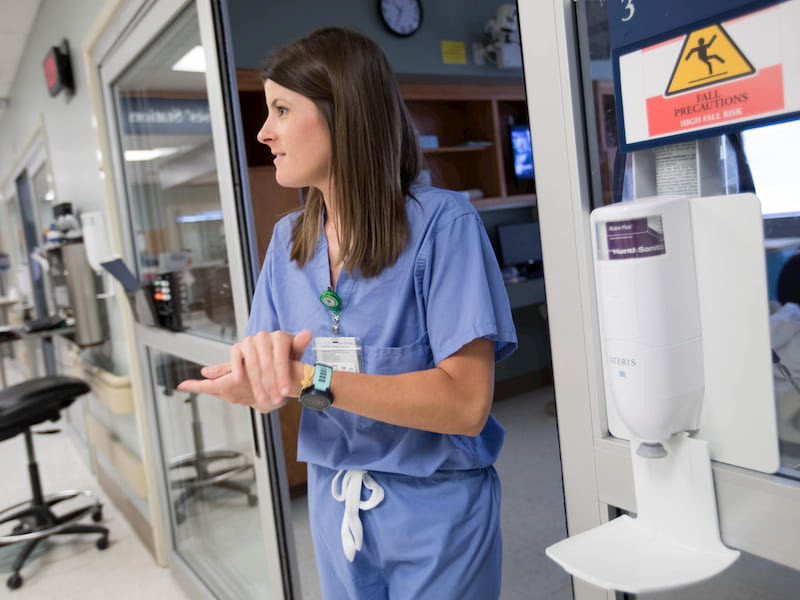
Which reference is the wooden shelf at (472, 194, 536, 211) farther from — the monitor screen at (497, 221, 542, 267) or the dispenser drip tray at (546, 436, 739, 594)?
the dispenser drip tray at (546, 436, 739, 594)

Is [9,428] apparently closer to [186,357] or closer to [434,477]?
[186,357]

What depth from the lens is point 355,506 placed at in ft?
3.51

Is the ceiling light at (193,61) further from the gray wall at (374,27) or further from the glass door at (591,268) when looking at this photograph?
the glass door at (591,268)

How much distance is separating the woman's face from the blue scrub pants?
0.51m

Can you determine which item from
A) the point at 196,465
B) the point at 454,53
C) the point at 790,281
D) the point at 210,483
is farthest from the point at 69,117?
the point at 790,281

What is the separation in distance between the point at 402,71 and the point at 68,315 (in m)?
2.56

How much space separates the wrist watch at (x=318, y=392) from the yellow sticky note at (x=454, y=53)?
382cm

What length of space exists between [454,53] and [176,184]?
2.64 metres

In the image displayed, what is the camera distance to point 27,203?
22.3 ft

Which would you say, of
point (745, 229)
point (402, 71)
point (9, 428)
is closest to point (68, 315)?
point (9, 428)

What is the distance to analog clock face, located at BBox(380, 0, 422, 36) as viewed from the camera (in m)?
3.98

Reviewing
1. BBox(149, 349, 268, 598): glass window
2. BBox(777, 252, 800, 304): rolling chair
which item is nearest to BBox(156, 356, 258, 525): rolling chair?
BBox(149, 349, 268, 598): glass window

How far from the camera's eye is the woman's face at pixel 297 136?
3.42 ft

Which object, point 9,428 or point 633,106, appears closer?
point 633,106
